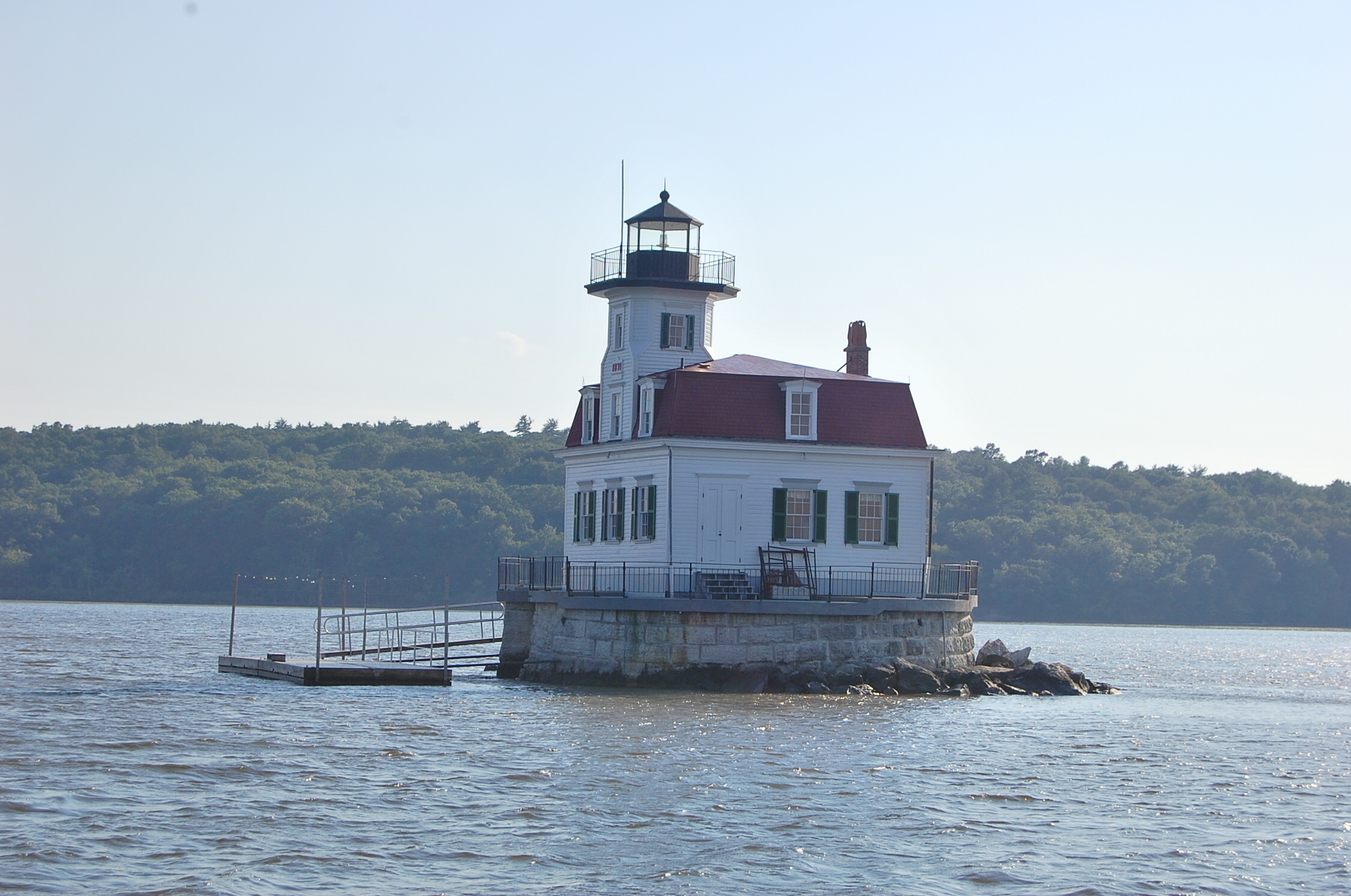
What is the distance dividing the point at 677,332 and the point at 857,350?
5032 millimetres

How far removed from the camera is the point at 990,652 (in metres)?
46.0

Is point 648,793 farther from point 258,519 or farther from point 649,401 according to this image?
point 258,519

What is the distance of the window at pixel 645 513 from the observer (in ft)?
131

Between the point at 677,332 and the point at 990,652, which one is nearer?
the point at 677,332

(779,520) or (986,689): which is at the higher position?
(779,520)

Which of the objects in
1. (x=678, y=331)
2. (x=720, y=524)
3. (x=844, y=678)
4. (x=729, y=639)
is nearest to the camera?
(x=729, y=639)

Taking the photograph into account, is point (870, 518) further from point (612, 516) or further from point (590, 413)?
point (590, 413)

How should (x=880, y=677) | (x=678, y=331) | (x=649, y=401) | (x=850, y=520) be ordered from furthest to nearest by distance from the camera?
(x=678, y=331), (x=649, y=401), (x=850, y=520), (x=880, y=677)

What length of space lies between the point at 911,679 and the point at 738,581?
4.52 meters

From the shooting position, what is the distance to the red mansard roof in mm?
39875

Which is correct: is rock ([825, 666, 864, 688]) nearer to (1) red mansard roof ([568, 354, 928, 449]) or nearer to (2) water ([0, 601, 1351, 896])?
(2) water ([0, 601, 1351, 896])

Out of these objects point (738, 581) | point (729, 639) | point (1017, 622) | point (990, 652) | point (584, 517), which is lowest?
point (1017, 622)

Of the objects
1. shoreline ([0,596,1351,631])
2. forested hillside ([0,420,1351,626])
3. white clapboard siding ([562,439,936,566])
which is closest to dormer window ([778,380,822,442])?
white clapboard siding ([562,439,936,566])

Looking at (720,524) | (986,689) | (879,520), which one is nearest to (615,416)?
(720,524)
